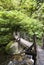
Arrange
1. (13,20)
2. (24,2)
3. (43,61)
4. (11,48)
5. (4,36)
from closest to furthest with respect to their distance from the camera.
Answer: (13,20)
(4,36)
(24,2)
(43,61)
(11,48)

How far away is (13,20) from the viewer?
4.53 m

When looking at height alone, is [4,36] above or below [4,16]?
below

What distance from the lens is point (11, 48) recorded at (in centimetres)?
781

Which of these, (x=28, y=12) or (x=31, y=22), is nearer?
(x=31, y=22)

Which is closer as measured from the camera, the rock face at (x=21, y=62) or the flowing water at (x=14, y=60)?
the flowing water at (x=14, y=60)

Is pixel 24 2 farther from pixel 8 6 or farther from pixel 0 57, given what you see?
pixel 0 57

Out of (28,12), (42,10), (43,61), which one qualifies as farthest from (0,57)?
(42,10)

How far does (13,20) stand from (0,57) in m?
3.55

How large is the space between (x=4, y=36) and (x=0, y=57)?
9.28ft

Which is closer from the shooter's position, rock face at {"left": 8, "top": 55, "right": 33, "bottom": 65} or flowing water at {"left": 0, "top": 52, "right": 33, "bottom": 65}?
flowing water at {"left": 0, "top": 52, "right": 33, "bottom": 65}

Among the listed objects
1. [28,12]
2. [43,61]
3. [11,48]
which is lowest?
[43,61]

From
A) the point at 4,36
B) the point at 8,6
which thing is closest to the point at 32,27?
the point at 4,36

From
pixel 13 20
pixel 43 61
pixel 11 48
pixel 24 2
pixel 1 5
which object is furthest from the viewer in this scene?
pixel 11 48

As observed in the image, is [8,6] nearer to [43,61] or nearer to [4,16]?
[4,16]
